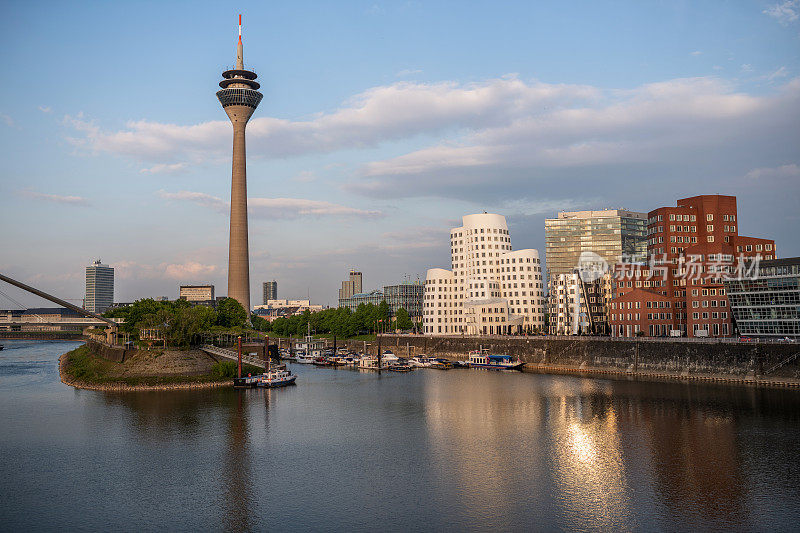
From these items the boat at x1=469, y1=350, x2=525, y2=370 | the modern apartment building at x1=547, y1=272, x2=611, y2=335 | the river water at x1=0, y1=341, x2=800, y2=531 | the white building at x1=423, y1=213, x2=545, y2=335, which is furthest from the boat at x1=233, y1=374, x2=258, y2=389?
the white building at x1=423, y1=213, x2=545, y2=335

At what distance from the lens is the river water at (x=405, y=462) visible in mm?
39281

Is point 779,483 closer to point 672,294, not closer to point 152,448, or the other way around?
point 152,448

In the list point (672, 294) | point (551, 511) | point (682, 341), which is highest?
point (672, 294)

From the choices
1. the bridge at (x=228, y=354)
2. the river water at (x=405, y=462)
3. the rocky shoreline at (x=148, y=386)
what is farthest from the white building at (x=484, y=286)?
the rocky shoreline at (x=148, y=386)

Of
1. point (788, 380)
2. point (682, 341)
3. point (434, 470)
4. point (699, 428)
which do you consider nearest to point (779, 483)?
point (699, 428)

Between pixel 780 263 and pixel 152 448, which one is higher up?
pixel 780 263

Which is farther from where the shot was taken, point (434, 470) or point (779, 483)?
point (434, 470)

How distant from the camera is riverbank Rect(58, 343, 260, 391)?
9388cm

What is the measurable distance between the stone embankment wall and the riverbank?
6449 centimetres

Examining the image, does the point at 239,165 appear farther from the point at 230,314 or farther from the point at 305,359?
the point at 305,359

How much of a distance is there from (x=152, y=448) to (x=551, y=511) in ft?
121

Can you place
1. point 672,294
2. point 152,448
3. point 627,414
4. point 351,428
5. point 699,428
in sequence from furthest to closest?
point 672,294
point 627,414
point 351,428
point 699,428
point 152,448

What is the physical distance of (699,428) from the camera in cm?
6159

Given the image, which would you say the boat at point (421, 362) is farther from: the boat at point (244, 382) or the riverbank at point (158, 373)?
the boat at point (244, 382)
